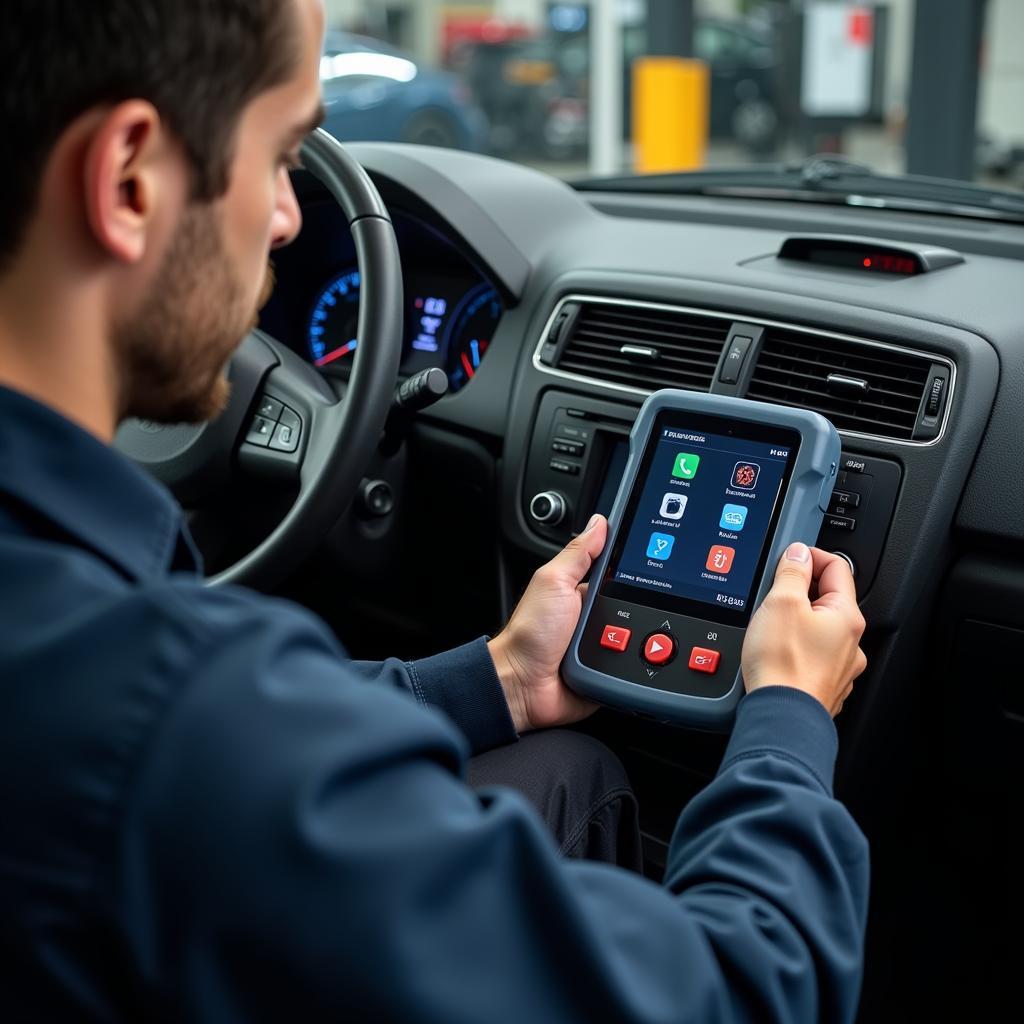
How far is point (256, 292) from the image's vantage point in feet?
2.99

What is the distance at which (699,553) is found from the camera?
144 cm

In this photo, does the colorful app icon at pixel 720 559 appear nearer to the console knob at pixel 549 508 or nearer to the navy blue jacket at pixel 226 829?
the console knob at pixel 549 508

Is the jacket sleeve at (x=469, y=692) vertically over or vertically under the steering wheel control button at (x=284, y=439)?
under

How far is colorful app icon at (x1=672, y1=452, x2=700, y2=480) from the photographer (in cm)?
149

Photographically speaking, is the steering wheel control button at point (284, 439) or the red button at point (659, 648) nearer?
the red button at point (659, 648)

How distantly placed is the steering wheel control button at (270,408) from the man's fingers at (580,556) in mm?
484

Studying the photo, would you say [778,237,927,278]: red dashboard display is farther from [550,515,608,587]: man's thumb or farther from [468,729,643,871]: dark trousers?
[468,729,643,871]: dark trousers

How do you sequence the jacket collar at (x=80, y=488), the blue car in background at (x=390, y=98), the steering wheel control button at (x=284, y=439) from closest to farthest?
the jacket collar at (x=80, y=488) < the steering wheel control button at (x=284, y=439) < the blue car in background at (x=390, y=98)

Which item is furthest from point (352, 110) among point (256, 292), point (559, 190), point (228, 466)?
point (256, 292)

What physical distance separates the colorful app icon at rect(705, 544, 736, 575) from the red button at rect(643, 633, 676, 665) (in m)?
0.09

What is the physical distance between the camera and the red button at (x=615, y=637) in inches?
55.9

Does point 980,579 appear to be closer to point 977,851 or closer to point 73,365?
point 977,851

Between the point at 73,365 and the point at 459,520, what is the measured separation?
1.26 m

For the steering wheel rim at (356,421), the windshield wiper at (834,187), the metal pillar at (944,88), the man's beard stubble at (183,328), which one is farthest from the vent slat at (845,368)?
the metal pillar at (944,88)
